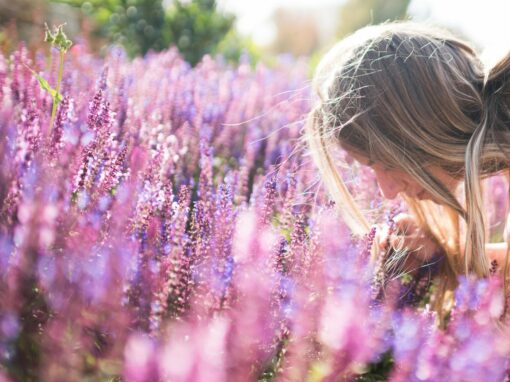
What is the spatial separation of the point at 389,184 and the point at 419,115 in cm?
26

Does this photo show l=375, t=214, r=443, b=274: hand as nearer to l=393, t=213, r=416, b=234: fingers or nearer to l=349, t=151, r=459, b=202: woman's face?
l=393, t=213, r=416, b=234: fingers

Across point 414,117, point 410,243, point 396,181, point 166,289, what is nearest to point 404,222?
point 410,243

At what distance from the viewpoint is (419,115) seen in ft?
7.53

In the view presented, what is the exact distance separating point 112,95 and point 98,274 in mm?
1401

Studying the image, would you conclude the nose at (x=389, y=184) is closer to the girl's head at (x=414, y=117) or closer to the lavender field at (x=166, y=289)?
the girl's head at (x=414, y=117)

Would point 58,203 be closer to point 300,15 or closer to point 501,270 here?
point 501,270

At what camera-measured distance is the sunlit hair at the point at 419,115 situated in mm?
2262

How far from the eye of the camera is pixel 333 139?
231 cm

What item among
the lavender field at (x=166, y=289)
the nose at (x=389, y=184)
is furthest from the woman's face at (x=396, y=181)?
the lavender field at (x=166, y=289)

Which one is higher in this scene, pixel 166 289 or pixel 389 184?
pixel 166 289

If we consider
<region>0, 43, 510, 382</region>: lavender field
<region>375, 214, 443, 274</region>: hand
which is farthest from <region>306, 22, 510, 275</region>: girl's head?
<region>0, 43, 510, 382</region>: lavender field

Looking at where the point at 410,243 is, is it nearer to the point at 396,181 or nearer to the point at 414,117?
the point at 396,181

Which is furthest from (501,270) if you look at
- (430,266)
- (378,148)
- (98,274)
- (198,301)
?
(98,274)

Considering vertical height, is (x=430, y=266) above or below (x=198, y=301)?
below
